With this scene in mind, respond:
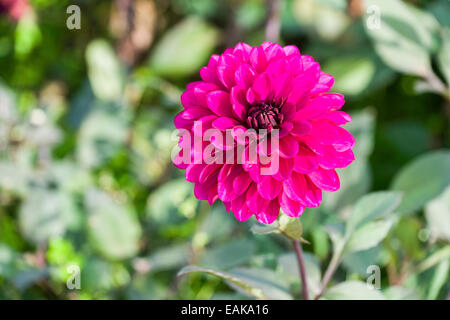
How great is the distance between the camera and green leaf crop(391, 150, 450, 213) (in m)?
0.72

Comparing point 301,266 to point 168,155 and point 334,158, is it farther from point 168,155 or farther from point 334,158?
point 168,155

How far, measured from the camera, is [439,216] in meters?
0.75

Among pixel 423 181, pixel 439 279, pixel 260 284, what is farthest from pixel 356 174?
pixel 260 284

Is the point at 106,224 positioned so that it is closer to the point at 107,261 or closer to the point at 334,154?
the point at 107,261

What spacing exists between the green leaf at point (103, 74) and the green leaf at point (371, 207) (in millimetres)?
676

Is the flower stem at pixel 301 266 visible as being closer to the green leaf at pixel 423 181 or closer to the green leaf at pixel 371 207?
the green leaf at pixel 371 207

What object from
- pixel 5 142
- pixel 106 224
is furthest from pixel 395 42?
pixel 5 142

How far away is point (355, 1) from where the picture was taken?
1.21 meters

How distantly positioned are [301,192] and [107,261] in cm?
56

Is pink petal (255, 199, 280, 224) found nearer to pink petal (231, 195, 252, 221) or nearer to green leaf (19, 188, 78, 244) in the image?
pink petal (231, 195, 252, 221)

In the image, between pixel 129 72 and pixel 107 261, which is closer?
pixel 107 261

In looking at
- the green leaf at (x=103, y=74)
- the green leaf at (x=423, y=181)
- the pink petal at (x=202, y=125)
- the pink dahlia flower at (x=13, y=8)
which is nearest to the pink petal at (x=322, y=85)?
the pink petal at (x=202, y=125)
